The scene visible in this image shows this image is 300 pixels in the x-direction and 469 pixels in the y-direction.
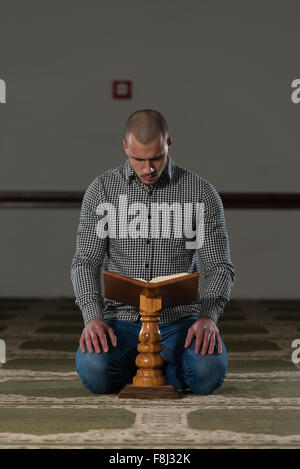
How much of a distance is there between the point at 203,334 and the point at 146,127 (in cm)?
68

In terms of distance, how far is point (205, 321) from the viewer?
2.58 meters

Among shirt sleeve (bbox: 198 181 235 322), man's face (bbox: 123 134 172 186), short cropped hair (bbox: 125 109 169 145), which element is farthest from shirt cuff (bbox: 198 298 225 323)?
short cropped hair (bbox: 125 109 169 145)

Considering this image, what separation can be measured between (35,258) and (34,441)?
4344 mm

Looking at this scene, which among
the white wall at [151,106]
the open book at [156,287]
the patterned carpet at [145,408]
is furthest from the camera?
the white wall at [151,106]

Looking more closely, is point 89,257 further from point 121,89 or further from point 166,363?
point 121,89

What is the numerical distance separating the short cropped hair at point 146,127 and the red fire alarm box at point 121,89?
375cm

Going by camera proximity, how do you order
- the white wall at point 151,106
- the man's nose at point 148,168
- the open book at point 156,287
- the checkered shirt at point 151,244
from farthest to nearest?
the white wall at point 151,106, the checkered shirt at point 151,244, the man's nose at point 148,168, the open book at point 156,287

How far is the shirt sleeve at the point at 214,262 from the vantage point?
2666 mm

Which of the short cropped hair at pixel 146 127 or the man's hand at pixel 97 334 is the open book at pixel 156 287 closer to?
the man's hand at pixel 97 334

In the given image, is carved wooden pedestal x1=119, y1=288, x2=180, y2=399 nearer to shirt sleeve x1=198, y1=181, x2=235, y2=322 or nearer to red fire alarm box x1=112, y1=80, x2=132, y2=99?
shirt sleeve x1=198, y1=181, x2=235, y2=322

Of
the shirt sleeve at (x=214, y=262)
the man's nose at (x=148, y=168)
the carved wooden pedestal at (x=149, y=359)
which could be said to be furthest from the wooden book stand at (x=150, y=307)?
the man's nose at (x=148, y=168)

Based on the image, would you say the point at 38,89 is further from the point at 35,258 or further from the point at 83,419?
the point at 83,419

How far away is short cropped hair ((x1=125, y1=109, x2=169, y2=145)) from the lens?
2.56m

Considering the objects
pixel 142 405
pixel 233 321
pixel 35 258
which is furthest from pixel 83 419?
pixel 35 258
